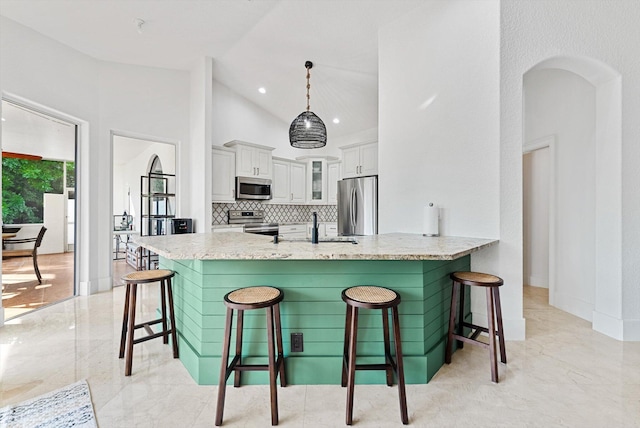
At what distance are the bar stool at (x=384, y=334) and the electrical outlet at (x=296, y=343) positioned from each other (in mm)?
290

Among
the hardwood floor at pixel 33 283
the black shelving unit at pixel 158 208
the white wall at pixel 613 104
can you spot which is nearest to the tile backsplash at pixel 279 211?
the black shelving unit at pixel 158 208

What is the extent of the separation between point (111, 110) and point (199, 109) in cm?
115

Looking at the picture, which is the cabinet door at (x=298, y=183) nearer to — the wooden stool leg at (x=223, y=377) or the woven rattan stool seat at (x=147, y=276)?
the woven rattan stool seat at (x=147, y=276)

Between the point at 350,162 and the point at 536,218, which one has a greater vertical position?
the point at 350,162

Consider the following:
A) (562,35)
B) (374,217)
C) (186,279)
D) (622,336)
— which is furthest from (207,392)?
(562,35)

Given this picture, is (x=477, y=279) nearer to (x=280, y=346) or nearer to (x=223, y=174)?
(x=280, y=346)

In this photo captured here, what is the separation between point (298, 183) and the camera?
20.8 feet

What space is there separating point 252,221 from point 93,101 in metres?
2.94

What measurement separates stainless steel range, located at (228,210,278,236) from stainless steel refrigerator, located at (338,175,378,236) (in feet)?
5.07

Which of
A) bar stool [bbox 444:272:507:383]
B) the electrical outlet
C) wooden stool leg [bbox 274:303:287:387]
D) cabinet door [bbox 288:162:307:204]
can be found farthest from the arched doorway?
cabinet door [bbox 288:162:307:204]

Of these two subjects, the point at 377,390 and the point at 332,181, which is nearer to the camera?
the point at 377,390

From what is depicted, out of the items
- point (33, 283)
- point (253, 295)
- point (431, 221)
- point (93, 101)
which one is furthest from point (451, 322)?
point (33, 283)

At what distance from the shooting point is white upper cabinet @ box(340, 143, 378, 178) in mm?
4965

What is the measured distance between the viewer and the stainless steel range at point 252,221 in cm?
532
